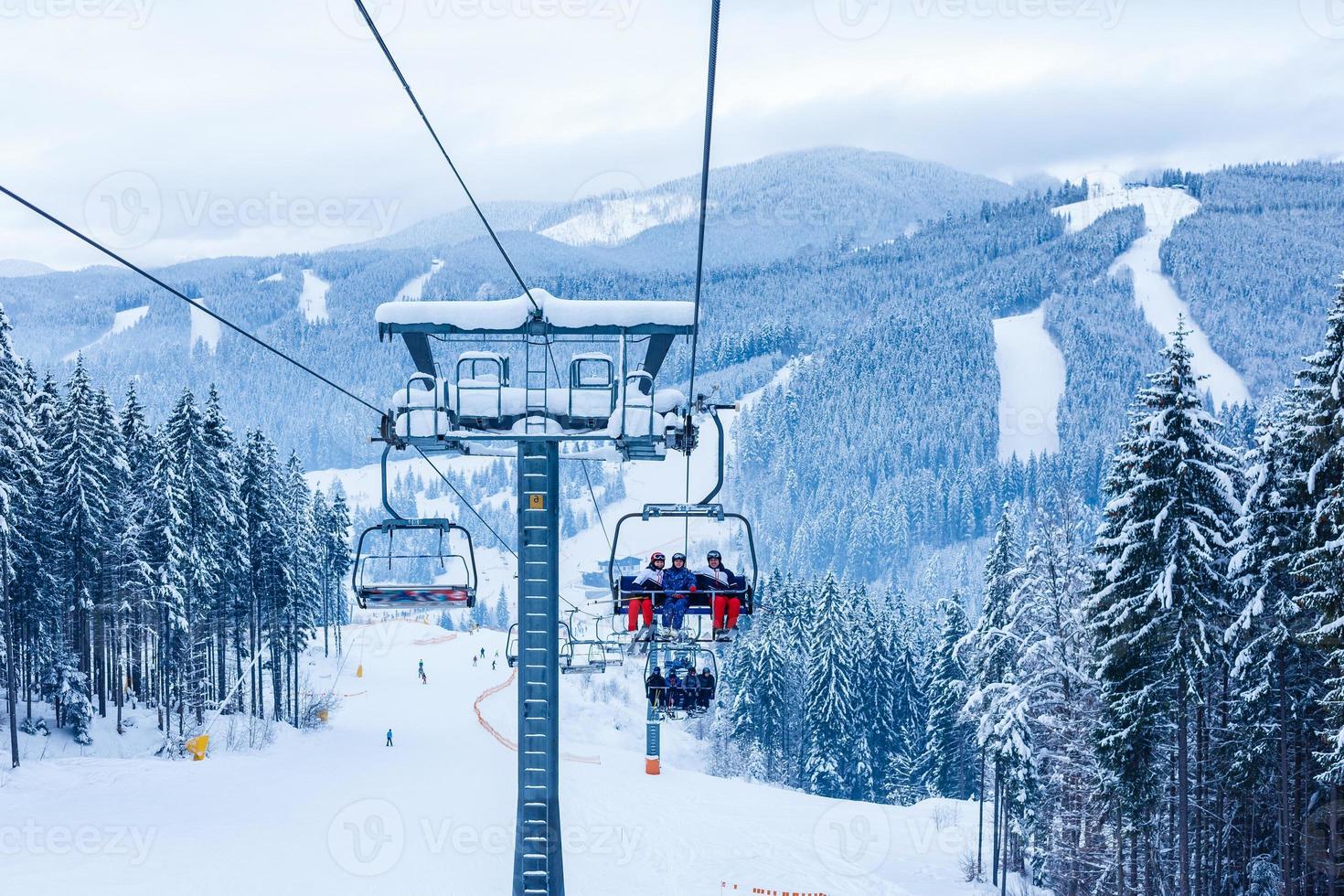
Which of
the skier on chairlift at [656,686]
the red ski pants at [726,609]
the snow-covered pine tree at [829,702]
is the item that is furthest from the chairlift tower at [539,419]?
the snow-covered pine tree at [829,702]

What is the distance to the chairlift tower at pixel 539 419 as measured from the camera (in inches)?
546

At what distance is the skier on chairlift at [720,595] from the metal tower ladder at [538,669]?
2.31m

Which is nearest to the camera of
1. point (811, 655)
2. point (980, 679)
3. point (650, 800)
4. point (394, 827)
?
point (394, 827)

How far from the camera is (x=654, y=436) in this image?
13688mm

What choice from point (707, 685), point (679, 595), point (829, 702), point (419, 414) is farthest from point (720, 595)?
point (829, 702)

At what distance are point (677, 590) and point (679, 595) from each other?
0.37ft

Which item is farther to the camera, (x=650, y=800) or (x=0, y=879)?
(x=650, y=800)

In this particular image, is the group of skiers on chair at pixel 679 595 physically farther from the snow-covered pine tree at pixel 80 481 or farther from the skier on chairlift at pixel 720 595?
the snow-covered pine tree at pixel 80 481

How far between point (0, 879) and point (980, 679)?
1137 inches

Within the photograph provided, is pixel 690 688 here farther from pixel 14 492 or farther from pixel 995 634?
pixel 14 492

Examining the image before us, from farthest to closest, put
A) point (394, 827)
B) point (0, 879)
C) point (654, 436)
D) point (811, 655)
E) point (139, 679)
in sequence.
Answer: point (811, 655)
point (139, 679)
point (394, 827)
point (0, 879)
point (654, 436)

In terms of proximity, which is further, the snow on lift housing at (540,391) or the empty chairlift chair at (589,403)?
the empty chairlift chair at (589,403)

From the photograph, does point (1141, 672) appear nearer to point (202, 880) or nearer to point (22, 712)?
point (202, 880)

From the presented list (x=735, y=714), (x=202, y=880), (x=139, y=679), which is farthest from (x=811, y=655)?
(x=202, y=880)
